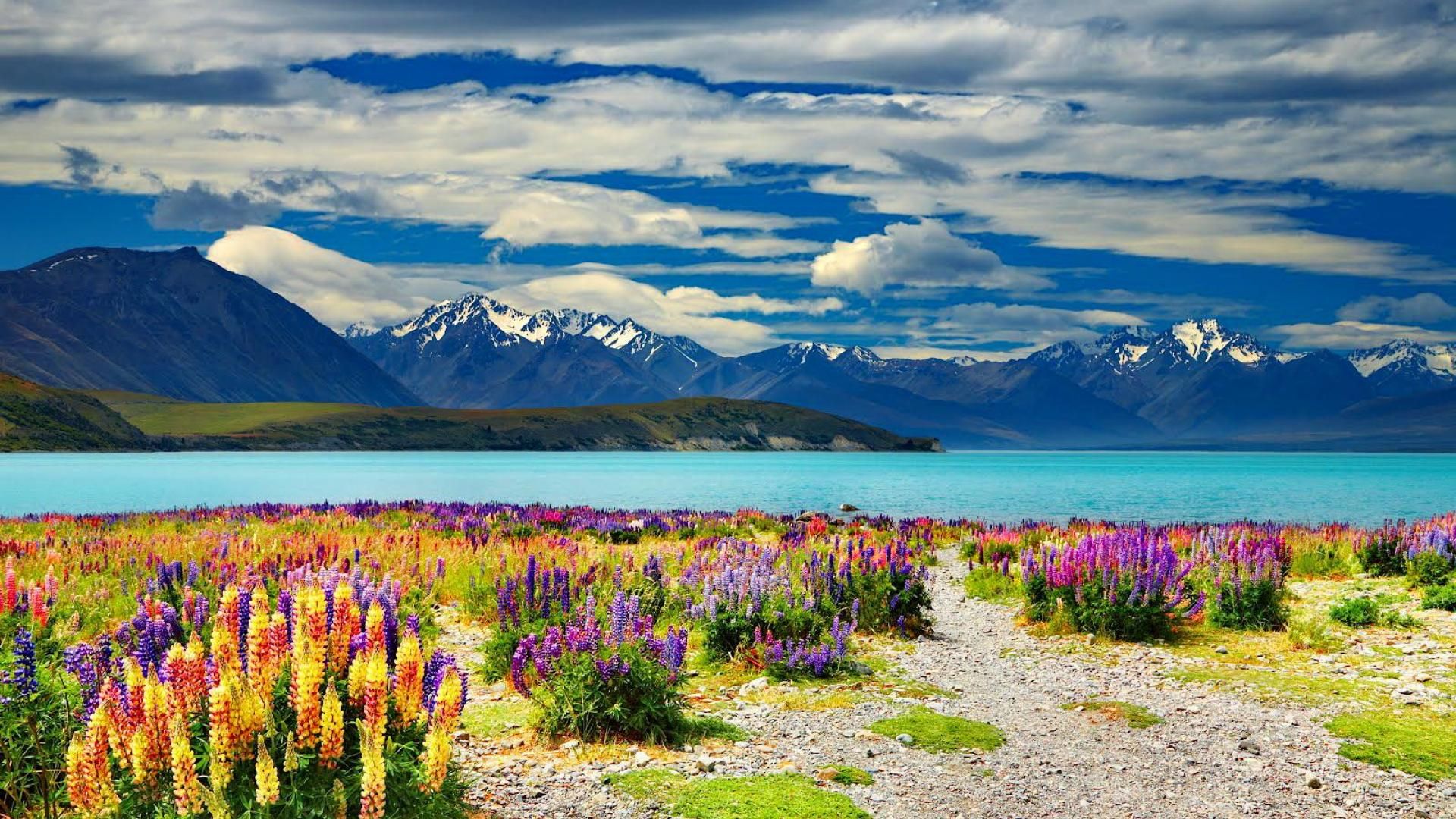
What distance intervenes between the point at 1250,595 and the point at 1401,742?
7.34 metres

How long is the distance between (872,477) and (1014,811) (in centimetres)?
12360

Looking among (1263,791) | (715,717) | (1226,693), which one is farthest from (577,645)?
(1226,693)

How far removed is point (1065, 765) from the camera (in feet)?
32.7

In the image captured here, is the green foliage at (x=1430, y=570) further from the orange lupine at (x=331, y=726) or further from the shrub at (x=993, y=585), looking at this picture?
the orange lupine at (x=331, y=726)

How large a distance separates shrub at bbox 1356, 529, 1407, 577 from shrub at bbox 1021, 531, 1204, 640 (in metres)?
7.58

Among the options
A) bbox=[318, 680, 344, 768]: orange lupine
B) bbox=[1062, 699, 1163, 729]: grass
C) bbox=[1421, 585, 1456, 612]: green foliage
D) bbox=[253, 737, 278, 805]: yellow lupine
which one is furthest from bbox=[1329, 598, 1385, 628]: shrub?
bbox=[253, 737, 278, 805]: yellow lupine

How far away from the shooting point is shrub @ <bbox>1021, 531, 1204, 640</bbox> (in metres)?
16.7

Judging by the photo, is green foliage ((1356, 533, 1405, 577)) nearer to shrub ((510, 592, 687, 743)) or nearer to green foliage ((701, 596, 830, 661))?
green foliage ((701, 596, 830, 661))

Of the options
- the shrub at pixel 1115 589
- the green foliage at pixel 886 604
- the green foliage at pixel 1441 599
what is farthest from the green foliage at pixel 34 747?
the green foliage at pixel 1441 599

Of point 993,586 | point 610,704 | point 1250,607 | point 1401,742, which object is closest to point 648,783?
point 610,704

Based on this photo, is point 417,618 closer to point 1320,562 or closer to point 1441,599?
point 1441,599

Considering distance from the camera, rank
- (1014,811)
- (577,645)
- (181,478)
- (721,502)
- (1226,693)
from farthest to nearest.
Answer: (181,478) < (721,502) < (1226,693) < (577,645) < (1014,811)

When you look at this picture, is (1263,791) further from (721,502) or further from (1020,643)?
(721,502)

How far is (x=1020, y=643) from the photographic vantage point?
1698cm
